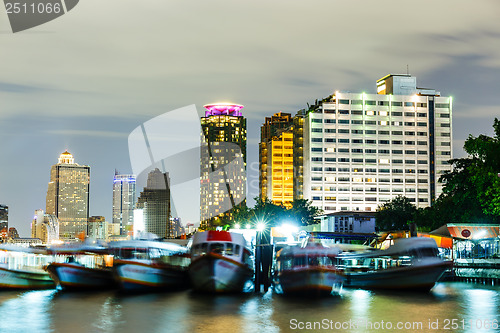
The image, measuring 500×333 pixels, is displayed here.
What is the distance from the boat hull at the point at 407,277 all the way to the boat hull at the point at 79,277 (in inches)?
744

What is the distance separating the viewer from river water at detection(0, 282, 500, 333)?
33656mm

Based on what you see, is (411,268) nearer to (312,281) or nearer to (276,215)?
(312,281)

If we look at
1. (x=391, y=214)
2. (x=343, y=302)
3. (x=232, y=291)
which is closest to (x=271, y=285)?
(x=232, y=291)

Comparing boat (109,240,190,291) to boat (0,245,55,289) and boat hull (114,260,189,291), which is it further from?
boat (0,245,55,289)

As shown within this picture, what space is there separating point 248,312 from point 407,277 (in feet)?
46.7

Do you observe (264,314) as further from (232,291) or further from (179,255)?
(179,255)

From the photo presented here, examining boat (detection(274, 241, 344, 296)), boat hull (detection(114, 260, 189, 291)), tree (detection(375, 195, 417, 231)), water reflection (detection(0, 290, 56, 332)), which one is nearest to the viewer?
water reflection (detection(0, 290, 56, 332))

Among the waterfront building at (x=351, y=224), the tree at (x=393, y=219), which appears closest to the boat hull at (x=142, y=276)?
the waterfront building at (x=351, y=224)

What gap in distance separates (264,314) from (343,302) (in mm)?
6693

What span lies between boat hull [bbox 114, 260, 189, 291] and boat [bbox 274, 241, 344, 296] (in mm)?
8773

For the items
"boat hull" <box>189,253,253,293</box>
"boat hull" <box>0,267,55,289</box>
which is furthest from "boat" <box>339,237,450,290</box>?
"boat hull" <box>0,267,55,289</box>

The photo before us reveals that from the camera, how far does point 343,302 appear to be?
42.4 m

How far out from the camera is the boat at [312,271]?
43644 mm

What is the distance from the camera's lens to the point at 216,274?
44.9m
